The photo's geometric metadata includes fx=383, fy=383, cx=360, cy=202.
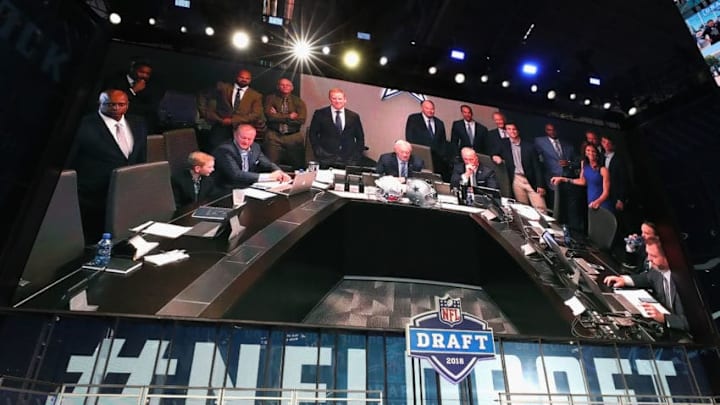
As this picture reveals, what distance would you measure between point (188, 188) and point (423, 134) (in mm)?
4877

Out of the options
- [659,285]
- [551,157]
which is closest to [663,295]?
[659,285]

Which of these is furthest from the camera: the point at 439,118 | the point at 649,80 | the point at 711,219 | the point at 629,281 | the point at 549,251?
the point at 649,80

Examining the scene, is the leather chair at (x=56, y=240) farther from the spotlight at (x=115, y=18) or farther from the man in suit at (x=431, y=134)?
the man in suit at (x=431, y=134)

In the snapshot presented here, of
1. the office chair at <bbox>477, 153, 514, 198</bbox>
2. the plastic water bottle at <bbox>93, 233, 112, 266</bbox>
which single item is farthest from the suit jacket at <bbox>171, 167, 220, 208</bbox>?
the office chair at <bbox>477, 153, 514, 198</bbox>

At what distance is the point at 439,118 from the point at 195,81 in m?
5.15

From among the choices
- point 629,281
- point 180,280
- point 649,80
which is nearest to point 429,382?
point 180,280

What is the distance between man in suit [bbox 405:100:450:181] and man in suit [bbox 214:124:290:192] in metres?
3.03

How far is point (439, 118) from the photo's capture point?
864 cm

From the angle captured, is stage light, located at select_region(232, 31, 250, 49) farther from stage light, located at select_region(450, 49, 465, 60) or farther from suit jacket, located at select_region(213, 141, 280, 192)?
stage light, located at select_region(450, 49, 465, 60)

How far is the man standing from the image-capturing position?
754 centimetres

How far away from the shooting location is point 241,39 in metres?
7.68

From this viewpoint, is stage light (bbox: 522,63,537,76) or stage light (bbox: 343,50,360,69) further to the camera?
stage light (bbox: 522,63,537,76)

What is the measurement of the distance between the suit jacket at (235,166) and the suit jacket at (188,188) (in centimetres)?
16

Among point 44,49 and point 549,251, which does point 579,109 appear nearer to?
point 549,251
